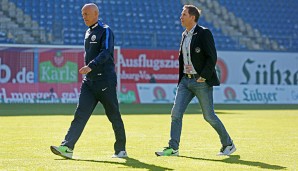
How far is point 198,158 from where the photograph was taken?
1066 cm

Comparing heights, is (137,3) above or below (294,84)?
above

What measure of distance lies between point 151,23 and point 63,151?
99.8ft

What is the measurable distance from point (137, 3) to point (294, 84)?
30.5ft

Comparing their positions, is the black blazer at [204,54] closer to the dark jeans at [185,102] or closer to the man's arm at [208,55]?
the man's arm at [208,55]

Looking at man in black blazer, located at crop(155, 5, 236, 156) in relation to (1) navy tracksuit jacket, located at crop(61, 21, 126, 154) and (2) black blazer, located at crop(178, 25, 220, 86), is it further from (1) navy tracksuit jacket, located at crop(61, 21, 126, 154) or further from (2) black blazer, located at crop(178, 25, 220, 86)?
(1) navy tracksuit jacket, located at crop(61, 21, 126, 154)

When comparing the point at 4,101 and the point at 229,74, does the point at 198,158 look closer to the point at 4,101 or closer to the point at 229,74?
the point at 4,101

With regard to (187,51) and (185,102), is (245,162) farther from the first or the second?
(187,51)

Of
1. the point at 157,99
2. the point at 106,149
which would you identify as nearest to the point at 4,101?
the point at 157,99

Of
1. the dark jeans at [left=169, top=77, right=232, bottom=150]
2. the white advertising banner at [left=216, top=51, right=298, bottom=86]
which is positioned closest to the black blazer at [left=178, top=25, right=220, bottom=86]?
the dark jeans at [left=169, top=77, right=232, bottom=150]

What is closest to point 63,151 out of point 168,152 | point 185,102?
point 168,152

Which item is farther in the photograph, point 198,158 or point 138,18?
point 138,18

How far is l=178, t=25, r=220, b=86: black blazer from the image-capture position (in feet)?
35.1

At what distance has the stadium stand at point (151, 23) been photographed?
37.2 meters

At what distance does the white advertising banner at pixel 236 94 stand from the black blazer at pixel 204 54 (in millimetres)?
25378
